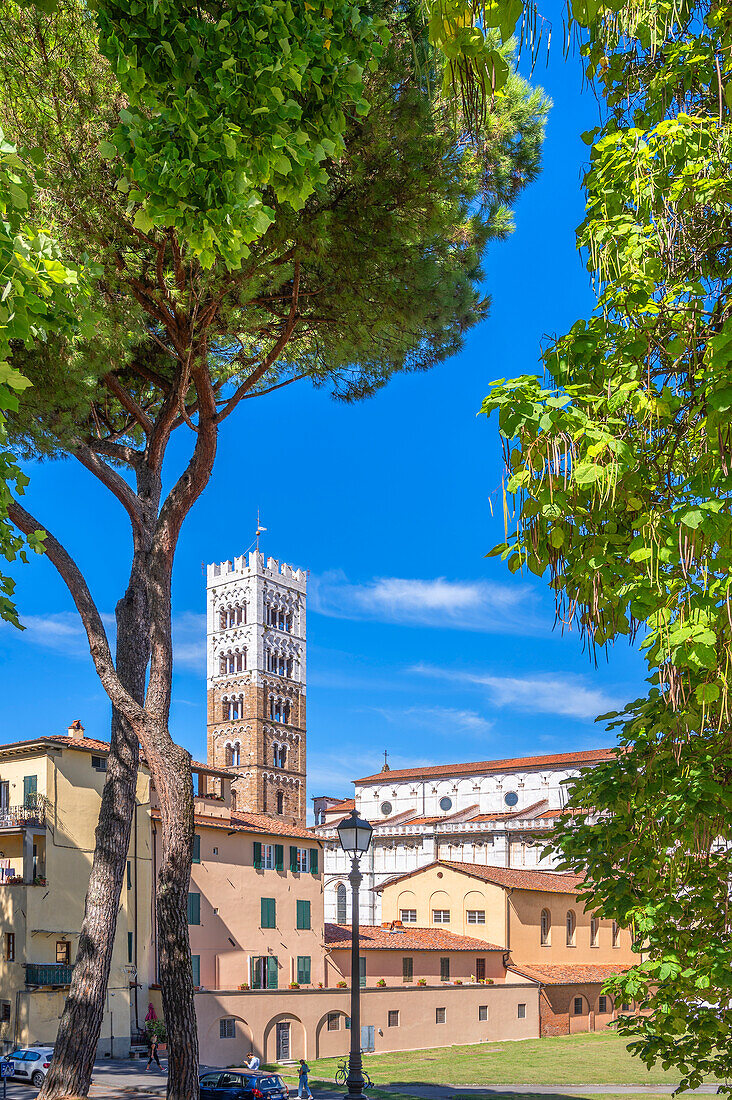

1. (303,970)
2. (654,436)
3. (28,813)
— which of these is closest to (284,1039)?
(303,970)

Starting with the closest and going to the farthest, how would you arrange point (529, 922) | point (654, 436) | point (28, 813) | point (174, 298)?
point (654, 436), point (174, 298), point (28, 813), point (529, 922)

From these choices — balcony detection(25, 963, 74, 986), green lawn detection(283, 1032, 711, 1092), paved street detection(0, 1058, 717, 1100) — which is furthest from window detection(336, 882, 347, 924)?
balcony detection(25, 963, 74, 986)

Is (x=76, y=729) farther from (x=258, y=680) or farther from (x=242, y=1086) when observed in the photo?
(x=258, y=680)

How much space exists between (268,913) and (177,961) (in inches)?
1302

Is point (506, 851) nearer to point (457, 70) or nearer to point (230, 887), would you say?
point (230, 887)

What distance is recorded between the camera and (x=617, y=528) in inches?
220

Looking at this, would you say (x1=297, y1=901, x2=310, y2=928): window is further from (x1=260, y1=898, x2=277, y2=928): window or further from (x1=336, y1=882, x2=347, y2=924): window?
(x1=336, y1=882, x2=347, y2=924): window

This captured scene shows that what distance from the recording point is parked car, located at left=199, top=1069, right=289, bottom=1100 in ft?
82.9

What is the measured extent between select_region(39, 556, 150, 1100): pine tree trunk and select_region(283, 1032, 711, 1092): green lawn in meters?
23.3

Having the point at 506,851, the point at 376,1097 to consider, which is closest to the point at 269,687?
the point at 506,851

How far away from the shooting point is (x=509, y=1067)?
129ft

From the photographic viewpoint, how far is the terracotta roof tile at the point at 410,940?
147ft

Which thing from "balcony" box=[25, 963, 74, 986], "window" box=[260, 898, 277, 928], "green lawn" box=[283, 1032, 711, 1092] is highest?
"window" box=[260, 898, 277, 928]

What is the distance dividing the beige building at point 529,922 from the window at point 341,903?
1527 centimetres
